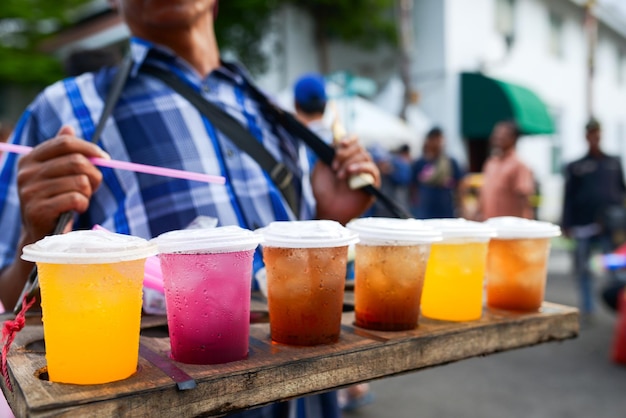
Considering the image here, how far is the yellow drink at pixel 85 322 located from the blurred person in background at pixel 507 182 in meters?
5.40

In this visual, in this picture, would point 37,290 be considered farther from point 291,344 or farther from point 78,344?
point 291,344

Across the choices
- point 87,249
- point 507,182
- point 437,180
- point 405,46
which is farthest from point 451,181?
point 87,249

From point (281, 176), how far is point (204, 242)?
2.62 ft

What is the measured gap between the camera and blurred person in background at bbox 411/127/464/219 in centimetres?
793

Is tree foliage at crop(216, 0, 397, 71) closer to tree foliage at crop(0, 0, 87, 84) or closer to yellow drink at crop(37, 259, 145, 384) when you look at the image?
tree foliage at crop(0, 0, 87, 84)

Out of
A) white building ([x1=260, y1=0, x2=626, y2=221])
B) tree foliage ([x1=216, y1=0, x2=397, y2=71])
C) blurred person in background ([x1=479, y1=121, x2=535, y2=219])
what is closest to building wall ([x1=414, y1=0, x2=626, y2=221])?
white building ([x1=260, y1=0, x2=626, y2=221])

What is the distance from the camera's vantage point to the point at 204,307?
1.13 meters

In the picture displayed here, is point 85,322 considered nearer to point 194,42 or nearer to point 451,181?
point 194,42

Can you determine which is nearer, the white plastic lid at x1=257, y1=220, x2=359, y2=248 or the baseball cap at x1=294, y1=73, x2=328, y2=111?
the white plastic lid at x1=257, y1=220, x2=359, y2=248

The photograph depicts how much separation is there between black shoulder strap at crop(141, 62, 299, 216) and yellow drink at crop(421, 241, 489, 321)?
1.87 ft

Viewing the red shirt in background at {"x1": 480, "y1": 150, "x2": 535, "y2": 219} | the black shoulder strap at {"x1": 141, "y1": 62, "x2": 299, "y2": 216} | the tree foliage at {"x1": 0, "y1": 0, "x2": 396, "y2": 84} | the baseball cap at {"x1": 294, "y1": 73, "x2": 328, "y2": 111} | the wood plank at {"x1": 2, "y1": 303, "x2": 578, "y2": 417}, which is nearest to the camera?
the wood plank at {"x1": 2, "y1": 303, "x2": 578, "y2": 417}

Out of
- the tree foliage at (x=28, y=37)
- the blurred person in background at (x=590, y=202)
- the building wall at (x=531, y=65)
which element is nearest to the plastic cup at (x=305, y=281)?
the blurred person in background at (x=590, y=202)

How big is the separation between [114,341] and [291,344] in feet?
1.27

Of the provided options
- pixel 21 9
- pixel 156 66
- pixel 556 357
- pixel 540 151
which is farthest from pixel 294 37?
pixel 156 66
